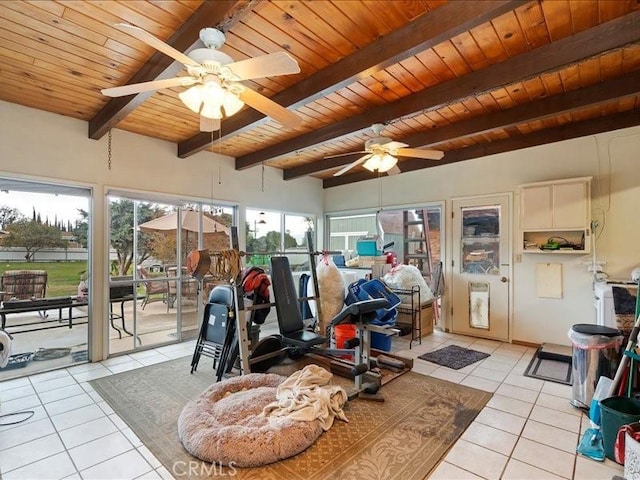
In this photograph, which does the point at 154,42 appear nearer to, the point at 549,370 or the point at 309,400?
the point at 309,400

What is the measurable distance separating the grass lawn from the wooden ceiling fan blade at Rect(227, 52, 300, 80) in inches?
138

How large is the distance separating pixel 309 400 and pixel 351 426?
1.26ft

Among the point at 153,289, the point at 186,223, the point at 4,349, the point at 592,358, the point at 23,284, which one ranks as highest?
the point at 186,223

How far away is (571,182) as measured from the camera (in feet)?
13.3

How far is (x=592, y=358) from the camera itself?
2.73m

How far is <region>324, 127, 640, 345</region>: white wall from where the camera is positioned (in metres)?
3.88

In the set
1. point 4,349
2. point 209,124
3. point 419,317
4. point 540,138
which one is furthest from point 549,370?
point 4,349

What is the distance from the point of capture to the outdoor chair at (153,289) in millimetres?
4516

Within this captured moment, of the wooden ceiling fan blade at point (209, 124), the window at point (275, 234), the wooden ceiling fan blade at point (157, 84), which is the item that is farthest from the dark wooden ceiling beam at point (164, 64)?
the window at point (275, 234)

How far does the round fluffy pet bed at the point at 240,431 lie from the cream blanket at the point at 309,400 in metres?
0.06

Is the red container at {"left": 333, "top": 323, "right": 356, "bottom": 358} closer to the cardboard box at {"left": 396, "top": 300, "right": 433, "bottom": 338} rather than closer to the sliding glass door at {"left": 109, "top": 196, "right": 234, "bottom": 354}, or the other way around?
the cardboard box at {"left": 396, "top": 300, "right": 433, "bottom": 338}

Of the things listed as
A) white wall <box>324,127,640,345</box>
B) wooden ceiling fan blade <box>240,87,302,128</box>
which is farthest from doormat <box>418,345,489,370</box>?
wooden ceiling fan blade <box>240,87,302,128</box>

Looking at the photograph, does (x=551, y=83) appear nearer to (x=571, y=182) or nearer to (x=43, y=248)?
(x=571, y=182)

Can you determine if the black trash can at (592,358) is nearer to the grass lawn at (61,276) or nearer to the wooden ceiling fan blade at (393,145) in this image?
the wooden ceiling fan blade at (393,145)
